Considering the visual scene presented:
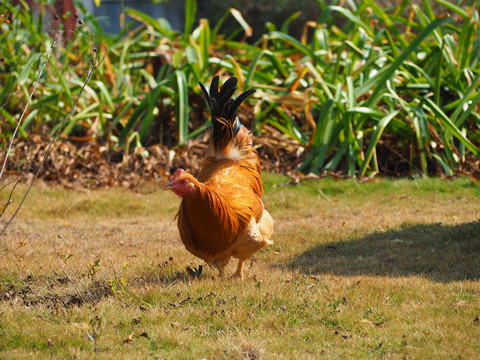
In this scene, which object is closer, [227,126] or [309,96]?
[227,126]

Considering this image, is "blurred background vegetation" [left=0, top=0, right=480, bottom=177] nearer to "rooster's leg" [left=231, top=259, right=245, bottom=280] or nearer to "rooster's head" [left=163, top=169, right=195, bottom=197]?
"rooster's leg" [left=231, top=259, right=245, bottom=280]

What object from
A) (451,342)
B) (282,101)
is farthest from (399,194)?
(451,342)

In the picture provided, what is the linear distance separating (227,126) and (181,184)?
121 cm

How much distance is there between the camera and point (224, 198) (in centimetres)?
450

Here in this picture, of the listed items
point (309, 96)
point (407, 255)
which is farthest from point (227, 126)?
point (309, 96)

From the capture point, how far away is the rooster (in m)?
4.29

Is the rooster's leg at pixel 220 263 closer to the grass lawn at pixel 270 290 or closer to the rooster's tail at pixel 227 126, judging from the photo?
the grass lawn at pixel 270 290

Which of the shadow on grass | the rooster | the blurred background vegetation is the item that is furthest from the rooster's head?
the blurred background vegetation

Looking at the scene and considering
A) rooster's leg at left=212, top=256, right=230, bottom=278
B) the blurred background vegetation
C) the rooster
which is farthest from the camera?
the blurred background vegetation

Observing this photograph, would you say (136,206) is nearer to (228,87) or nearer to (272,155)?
(272,155)

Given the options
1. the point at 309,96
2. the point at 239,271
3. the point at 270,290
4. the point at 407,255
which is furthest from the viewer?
the point at 309,96

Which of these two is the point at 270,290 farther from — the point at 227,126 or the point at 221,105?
the point at 221,105

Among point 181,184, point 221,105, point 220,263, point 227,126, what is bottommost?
point 220,263

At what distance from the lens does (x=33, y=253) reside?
5.68 m
